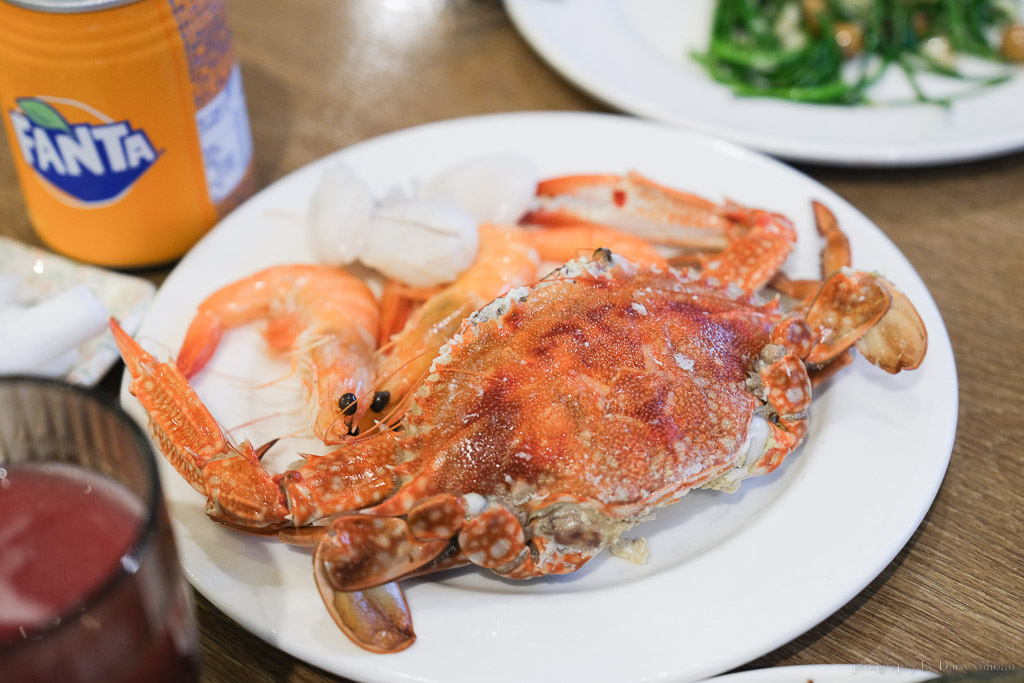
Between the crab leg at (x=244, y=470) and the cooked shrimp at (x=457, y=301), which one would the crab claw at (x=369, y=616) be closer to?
the crab leg at (x=244, y=470)

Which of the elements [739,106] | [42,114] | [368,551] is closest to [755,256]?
[739,106]

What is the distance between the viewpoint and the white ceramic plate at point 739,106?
1690 mm

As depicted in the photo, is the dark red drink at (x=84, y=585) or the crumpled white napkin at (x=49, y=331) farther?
the crumpled white napkin at (x=49, y=331)

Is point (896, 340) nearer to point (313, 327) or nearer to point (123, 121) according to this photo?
point (313, 327)

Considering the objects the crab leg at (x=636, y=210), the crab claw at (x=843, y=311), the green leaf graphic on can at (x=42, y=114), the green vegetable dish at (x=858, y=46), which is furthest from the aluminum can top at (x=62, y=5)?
the green vegetable dish at (x=858, y=46)

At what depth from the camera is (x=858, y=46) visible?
6.77 ft

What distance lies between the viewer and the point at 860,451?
1146 mm

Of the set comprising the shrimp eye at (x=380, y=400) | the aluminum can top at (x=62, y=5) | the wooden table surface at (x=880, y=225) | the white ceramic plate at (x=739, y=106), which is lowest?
the wooden table surface at (x=880, y=225)

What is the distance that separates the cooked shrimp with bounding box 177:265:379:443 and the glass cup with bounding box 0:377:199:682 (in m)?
0.42

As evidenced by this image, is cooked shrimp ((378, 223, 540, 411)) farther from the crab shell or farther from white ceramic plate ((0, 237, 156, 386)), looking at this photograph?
white ceramic plate ((0, 237, 156, 386))

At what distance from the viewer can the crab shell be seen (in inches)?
37.1

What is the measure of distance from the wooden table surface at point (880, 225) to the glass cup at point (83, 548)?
34 centimetres

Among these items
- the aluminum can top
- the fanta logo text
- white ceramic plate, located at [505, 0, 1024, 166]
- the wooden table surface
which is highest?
the aluminum can top

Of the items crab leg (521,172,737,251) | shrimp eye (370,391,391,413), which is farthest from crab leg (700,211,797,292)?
shrimp eye (370,391,391,413)
